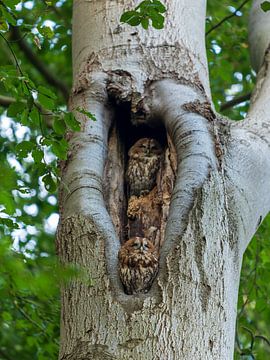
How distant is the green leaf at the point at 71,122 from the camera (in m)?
3.12

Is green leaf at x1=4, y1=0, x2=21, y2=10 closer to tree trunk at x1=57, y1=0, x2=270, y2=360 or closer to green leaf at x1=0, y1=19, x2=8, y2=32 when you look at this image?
green leaf at x1=0, y1=19, x2=8, y2=32

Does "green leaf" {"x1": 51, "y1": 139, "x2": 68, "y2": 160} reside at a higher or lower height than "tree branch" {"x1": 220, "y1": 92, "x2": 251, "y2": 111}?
lower

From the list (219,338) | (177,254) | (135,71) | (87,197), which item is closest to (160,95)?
(135,71)

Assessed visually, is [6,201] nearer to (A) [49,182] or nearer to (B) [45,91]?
(A) [49,182]

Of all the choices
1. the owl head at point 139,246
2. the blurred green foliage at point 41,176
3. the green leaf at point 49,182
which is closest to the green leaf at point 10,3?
the blurred green foliage at point 41,176

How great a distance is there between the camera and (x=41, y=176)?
11.3ft

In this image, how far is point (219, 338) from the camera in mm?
2637

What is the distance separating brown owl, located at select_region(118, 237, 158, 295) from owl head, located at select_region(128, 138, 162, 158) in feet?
2.15

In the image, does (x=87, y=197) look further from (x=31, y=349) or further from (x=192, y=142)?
(x=31, y=349)

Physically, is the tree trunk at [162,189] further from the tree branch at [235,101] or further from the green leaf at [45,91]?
the tree branch at [235,101]

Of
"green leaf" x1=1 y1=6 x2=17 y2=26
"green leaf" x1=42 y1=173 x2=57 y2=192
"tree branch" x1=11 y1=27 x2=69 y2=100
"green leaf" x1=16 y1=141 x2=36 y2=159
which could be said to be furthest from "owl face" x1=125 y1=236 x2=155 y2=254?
"tree branch" x1=11 y1=27 x2=69 y2=100

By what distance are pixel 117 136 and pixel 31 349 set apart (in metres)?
2.84

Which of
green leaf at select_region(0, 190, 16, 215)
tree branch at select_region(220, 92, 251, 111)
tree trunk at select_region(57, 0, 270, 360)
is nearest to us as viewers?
tree trunk at select_region(57, 0, 270, 360)

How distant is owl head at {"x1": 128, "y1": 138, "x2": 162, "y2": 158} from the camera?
3.47 metres
